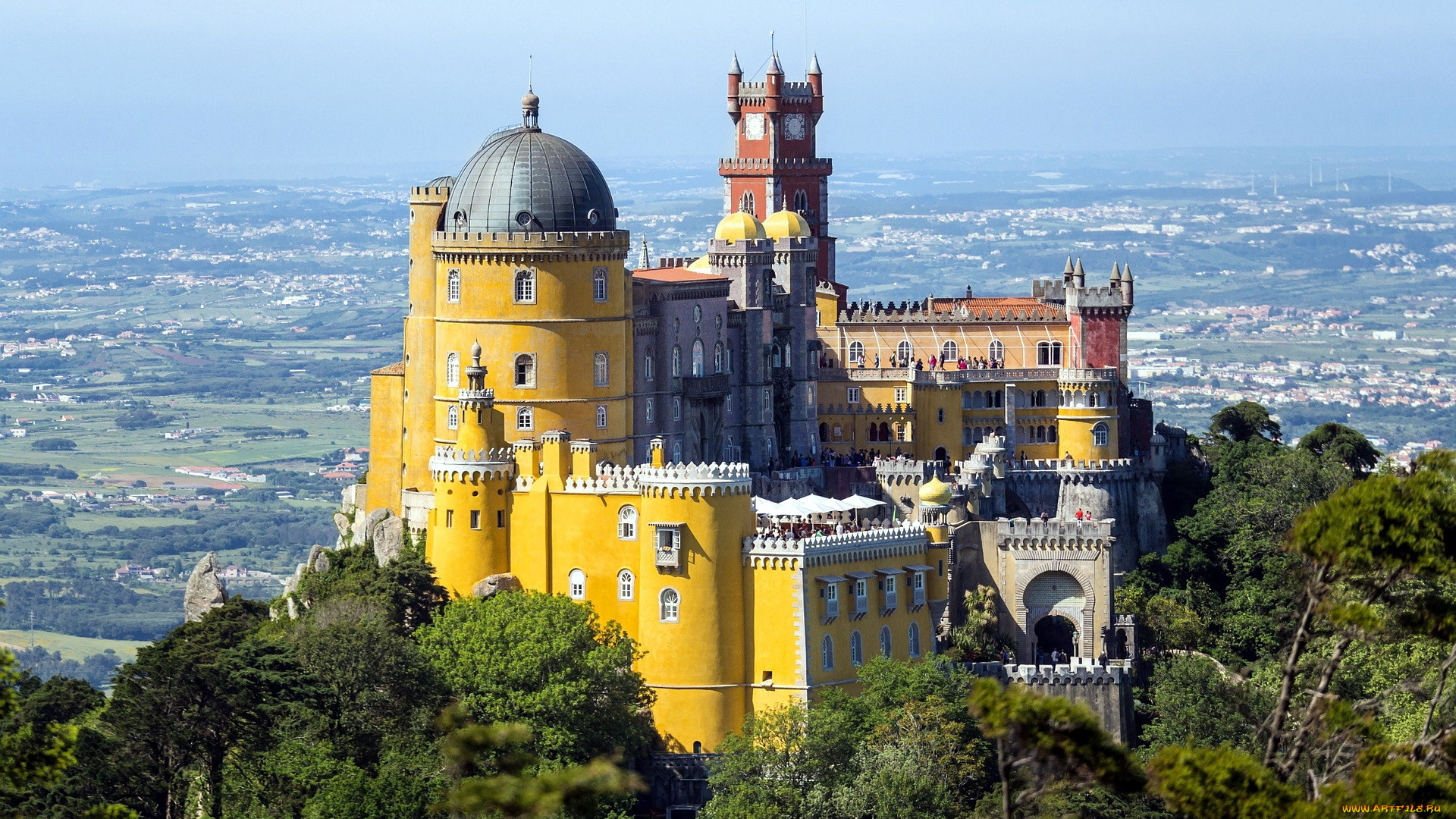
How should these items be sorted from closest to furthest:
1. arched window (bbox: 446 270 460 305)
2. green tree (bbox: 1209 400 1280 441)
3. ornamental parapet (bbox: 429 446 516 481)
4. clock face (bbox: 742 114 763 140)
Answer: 1. ornamental parapet (bbox: 429 446 516 481)
2. arched window (bbox: 446 270 460 305)
3. green tree (bbox: 1209 400 1280 441)
4. clock face (bbox: 742 114 763 140)

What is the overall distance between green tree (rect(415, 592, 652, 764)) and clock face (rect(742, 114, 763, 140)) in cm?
4996

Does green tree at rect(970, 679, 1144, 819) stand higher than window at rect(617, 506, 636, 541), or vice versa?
window at rect(617, 506, 636, 541)

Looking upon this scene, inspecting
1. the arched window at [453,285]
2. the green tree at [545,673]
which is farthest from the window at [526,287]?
the green tree at [545,673]

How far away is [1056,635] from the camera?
10969 centimetres

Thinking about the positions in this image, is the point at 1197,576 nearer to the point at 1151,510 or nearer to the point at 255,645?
the point at 1151,510

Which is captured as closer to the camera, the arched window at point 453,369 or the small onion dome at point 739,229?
the arched window at point 453,369

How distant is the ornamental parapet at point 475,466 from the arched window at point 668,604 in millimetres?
7650

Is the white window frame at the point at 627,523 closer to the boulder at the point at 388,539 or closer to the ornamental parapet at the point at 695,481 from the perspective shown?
the ornamental parapet at the point at 695,481

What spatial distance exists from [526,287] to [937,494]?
1740cm

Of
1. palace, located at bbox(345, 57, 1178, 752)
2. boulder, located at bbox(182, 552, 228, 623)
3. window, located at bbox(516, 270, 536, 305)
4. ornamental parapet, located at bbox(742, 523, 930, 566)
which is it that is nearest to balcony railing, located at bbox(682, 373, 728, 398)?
palace, located at bbox(345, 57, 1178, 752)

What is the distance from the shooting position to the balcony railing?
381 ft

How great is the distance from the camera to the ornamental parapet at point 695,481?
9831 cm

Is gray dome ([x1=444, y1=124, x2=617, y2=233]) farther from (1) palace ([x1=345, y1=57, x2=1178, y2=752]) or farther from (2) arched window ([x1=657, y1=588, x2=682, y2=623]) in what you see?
(2) arched window ([x1=657, y1=588, x2=682, y2=623])

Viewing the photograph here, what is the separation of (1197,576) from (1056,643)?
512 inches
